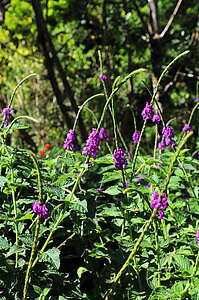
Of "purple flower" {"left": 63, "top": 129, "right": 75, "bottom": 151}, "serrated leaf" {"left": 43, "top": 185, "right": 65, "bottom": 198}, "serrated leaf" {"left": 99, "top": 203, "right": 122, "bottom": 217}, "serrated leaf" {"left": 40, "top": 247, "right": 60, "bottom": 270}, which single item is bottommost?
"serrated leaf" {"left": 40, "top": 247, "right": 60, "bottom": 270}

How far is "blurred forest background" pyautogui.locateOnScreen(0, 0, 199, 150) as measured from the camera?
4621 mm

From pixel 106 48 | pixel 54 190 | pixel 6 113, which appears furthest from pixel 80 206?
pixel 106 48

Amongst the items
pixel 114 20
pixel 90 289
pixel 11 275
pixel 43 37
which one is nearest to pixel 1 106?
pixel 43 37

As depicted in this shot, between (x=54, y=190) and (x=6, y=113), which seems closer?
(x=54, y=190)

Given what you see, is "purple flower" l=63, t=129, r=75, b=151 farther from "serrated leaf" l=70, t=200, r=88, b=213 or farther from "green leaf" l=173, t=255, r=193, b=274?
"green leaf" l=173, t=255, r=193, b=274

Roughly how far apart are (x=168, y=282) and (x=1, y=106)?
241cm

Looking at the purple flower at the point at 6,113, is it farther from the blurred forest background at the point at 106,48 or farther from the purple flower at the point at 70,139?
the blurred forest background at the point at 106,48

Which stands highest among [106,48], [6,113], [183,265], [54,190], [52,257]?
[106,48]

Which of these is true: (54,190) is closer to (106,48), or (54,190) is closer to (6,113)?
(6,113)

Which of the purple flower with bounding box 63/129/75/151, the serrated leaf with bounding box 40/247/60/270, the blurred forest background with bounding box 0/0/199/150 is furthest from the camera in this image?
the blurred forest background with bounding box 0/0/199/150

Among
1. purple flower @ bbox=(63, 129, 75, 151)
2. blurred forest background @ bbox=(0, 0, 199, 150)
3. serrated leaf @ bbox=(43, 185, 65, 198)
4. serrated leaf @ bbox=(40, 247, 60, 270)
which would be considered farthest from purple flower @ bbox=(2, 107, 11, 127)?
blurred forest background @ bbox=(0, 0, 199, 150)

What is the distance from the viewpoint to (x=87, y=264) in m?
1.82

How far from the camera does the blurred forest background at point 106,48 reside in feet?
15.2

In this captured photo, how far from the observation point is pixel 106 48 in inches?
198
